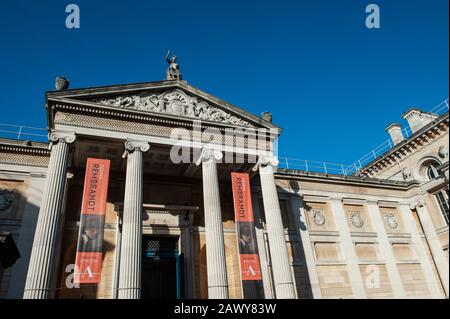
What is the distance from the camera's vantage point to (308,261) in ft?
59.8

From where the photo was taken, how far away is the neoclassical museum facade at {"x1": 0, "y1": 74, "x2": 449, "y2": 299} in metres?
12.9

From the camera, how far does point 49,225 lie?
11430 millimetres

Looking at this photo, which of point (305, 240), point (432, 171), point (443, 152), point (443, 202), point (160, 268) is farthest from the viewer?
point (432, 171)

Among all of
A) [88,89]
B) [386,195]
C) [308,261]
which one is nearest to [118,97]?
[88,89]

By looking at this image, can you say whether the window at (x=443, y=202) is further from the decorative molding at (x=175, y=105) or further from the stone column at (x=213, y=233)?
the stone column at (x=213, y=233)

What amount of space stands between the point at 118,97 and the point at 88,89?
1.26 meters

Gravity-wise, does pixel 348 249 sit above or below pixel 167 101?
below

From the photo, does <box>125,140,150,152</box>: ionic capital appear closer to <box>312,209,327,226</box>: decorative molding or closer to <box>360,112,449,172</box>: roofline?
<box>312,209,327,226</box>: decorative molding

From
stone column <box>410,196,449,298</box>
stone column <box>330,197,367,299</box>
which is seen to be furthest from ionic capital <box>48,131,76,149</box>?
stone column <box>410,196,449,298</box>

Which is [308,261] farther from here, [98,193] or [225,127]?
[98,193]

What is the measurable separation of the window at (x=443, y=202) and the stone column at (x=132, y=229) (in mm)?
17974

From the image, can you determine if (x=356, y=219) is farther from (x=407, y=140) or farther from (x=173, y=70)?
(x=173, y=70)

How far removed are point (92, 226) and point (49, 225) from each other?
138 centimetres

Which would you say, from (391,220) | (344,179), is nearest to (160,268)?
(344,179)
